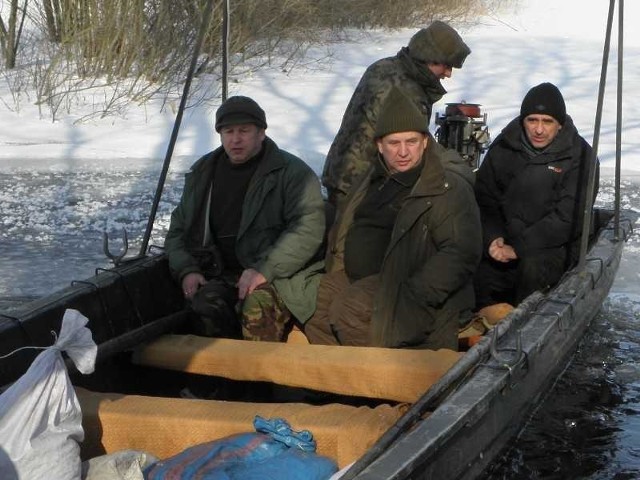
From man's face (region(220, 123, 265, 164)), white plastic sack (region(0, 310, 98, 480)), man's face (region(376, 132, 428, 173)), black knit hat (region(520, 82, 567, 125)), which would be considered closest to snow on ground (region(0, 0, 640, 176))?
black knit hat (region(520, 82, 567, 125))

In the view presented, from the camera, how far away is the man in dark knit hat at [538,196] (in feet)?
18.1

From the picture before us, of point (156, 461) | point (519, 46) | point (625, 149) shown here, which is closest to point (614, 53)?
point (519, 46)

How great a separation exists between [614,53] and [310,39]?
4.46 metres

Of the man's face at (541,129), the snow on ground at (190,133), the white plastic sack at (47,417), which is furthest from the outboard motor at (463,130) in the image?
the white plastic sack at (47,417)

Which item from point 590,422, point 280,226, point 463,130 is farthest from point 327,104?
point 590,422

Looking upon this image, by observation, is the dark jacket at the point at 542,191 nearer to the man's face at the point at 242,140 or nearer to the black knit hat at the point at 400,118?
the black knit hat at the point at 400,118

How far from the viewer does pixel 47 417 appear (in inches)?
131

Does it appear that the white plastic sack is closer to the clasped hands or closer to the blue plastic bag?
the blue plastic bag

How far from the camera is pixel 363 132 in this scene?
583 cm

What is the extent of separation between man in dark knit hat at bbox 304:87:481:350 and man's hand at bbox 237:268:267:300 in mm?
338

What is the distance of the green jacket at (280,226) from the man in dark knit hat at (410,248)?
0.21m

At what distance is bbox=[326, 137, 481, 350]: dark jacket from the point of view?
4.48m

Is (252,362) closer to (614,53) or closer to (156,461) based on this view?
(156,461)

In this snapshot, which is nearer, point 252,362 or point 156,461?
point 156,461
